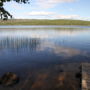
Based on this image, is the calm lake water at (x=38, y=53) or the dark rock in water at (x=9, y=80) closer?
the dark rock in water at (x=9, y=80)

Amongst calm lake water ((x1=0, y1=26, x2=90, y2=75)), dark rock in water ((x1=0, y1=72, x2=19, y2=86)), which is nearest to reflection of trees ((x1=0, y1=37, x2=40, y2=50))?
calm lake water ((x1=0, y1=26, x2=90, y2=75))

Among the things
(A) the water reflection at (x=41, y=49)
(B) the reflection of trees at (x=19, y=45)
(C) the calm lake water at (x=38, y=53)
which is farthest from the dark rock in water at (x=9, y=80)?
(B) the reflection of trees at (x=19, y=45)

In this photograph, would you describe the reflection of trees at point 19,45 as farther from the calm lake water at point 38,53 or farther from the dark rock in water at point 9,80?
the dark rock in water at point 9,80

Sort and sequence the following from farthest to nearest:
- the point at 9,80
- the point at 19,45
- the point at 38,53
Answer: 1. the point at 19,45
2. the point at 38,53
3. the point at 9,80

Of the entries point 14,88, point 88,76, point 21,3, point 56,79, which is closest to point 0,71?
point 14,88

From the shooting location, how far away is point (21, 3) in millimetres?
16141

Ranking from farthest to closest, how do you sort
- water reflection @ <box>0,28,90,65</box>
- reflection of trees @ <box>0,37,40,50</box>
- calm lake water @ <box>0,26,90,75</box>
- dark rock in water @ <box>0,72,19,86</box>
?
reflection of trees @ <box>0,37,40,50</box> → water reflection @ <box>0,28,90,65</box> → calm lake water @ <box>0,26,90,75</box> → dark rock in water @ <box>0,72,19,86</box>

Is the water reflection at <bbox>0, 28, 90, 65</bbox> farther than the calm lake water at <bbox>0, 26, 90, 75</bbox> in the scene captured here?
Yes

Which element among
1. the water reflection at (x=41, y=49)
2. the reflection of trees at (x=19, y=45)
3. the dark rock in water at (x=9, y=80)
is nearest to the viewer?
the dark rock in water at (x=9, y=80)

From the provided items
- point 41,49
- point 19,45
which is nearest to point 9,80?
point 41,49

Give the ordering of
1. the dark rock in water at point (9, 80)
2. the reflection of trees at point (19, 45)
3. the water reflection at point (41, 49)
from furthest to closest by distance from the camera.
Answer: the reflection of trees at point (19, 45), the water reflection at point (41, 49), the dark rock in water at point (9, 80)

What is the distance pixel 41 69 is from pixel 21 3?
7.27 metres

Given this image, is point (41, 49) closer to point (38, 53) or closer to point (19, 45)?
point (38, 53)

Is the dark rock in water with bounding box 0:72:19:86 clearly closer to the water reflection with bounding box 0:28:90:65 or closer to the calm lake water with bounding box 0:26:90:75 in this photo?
the calm lake water with bounding box 0:26:90:75
